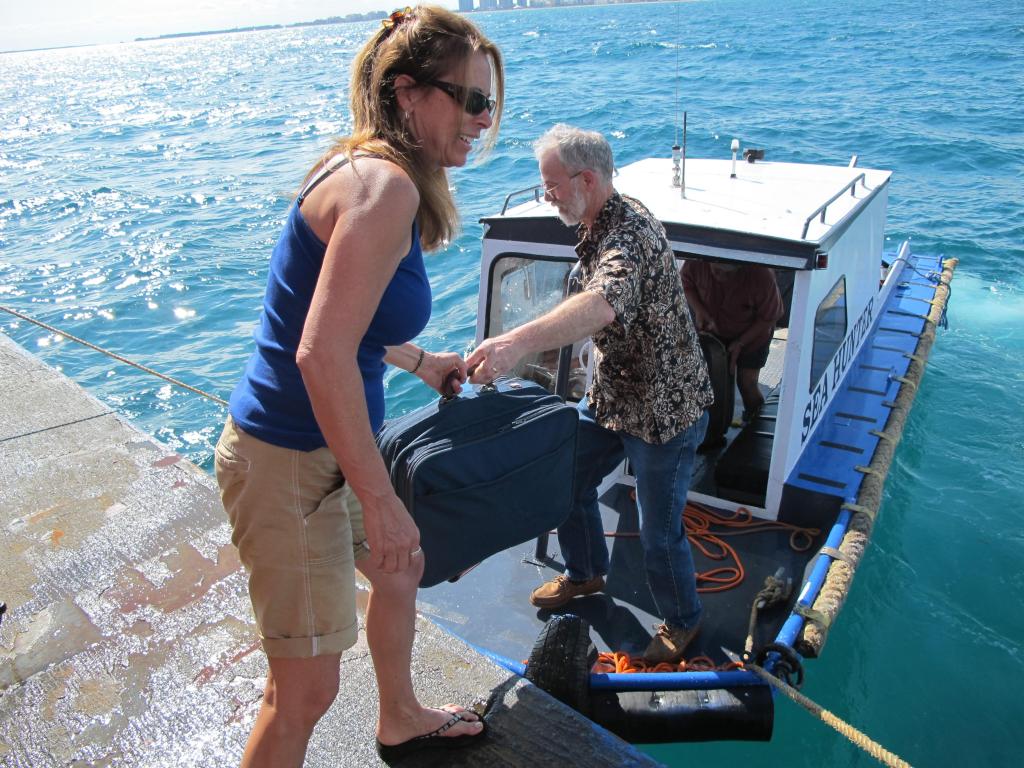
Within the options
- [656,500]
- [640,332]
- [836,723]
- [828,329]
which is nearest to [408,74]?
[640,332]

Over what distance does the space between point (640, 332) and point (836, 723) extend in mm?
1542

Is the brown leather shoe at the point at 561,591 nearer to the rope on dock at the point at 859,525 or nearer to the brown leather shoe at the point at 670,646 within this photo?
the brown leather shoe at the point at 670,646

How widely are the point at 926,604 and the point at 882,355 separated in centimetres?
218

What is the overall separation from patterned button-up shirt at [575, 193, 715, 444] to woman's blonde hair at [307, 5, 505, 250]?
0.87 meters

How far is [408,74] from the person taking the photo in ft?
5.87

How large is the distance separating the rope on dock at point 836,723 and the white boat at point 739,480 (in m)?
0.06

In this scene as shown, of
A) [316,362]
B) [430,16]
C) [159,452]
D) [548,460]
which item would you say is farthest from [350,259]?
[159,452]

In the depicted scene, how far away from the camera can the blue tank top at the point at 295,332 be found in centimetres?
176

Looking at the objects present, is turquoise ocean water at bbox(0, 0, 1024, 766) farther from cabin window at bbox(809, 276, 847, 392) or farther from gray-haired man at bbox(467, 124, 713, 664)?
cabin window at bbox(809, 276, 847, 392)

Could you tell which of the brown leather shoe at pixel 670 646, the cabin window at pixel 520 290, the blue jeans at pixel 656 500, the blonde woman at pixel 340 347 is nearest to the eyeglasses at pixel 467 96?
the blonde woman at pixel 340 347

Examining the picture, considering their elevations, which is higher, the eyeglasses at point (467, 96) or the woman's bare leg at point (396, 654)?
the eyeglasses at point (467, 96)

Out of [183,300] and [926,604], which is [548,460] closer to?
[926,604]

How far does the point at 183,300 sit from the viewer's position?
12336 millimetres

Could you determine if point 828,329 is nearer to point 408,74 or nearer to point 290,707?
point 408,74
